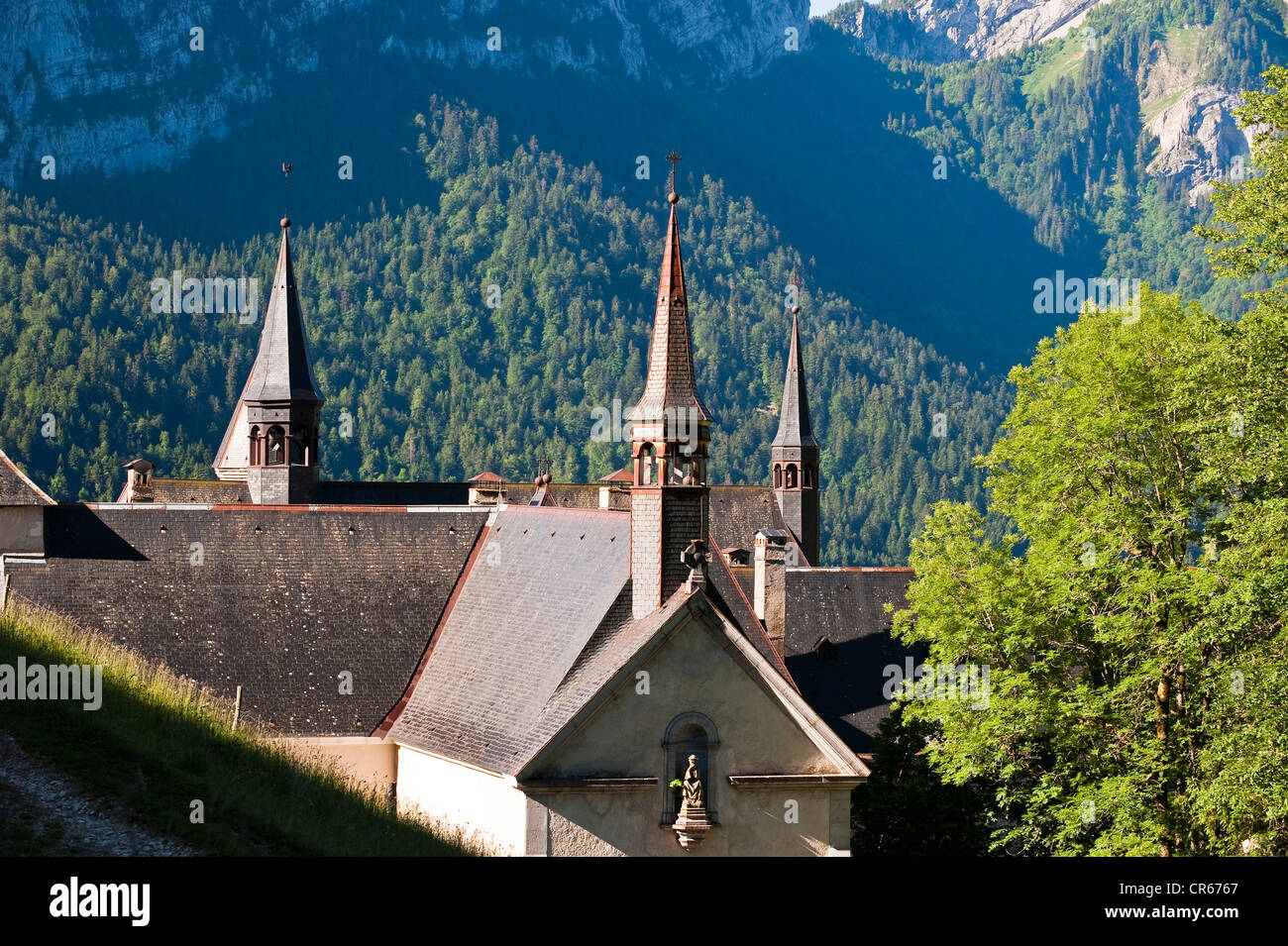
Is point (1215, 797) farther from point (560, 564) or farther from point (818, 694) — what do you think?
point (818, 694)

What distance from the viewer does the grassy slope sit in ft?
68.2

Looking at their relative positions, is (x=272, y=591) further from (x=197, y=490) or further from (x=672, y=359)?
(x=197, y=490)

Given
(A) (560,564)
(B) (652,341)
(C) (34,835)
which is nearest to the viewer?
(C) (34,835)

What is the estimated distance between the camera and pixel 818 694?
55812 millimetres

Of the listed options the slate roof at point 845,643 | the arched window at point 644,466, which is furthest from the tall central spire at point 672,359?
the slate roof at point 845,643

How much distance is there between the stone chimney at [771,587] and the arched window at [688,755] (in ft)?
69.1

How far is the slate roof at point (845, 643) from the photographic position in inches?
2181

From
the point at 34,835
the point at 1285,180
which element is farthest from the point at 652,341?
the point at 34,835

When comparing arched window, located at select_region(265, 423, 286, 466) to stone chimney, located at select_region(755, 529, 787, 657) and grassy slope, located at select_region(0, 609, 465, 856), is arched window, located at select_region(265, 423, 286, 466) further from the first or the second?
grassy slope, located at select_region(0, 609, 465, 856)

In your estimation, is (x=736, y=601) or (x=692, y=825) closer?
(x=692, y=825)

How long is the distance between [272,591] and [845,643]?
67.9 feet

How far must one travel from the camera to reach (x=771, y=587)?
5641 cm

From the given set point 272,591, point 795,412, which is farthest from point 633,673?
point 795,412
